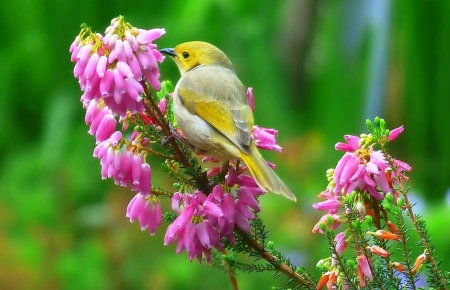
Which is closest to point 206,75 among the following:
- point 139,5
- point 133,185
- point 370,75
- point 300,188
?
point 133,185

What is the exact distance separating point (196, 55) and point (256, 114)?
2.99 metres

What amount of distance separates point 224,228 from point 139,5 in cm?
446

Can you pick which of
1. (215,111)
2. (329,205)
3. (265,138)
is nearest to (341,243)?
(329,205)

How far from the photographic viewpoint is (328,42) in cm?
567

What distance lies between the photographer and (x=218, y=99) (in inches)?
69.4

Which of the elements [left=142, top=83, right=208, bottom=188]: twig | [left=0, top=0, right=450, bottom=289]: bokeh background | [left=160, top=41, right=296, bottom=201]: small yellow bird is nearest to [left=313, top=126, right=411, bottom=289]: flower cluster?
[left=160, top=41, right=296, bottom=201]: small yellow bird

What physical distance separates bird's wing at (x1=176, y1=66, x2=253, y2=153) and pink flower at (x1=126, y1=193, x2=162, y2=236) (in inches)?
8.9

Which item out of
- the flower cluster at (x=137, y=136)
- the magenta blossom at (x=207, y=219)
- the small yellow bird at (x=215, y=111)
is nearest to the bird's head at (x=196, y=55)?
the small yellow bird at (x=215, y=111)

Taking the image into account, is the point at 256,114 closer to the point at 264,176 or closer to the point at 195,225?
the point at 264,176

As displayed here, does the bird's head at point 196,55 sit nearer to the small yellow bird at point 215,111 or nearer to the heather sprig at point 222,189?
the small yellow bird at point 215,111

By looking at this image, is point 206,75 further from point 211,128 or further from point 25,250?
point 25,250

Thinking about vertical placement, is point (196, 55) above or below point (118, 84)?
above

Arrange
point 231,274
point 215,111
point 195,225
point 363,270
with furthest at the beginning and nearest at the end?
1. point 215,111
2. point 231,274
3. point 195,225
4. point 363,270

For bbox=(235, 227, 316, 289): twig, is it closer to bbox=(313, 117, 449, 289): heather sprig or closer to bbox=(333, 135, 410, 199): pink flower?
bbox=(313, 117, 449, 289): heather sprig
